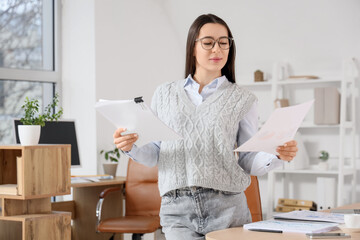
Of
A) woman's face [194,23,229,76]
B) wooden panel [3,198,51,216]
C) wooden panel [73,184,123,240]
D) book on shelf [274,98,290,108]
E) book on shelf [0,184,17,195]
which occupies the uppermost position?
woman's face [194,23,229,76]

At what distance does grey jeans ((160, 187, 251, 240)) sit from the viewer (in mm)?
1812

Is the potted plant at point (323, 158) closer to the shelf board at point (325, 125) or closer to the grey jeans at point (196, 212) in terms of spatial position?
the shelf board at point (325, 125)

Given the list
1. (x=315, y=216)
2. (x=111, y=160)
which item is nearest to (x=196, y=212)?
(x=315, y=216)

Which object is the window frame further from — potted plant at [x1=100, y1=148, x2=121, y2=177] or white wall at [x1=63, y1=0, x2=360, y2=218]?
potted plant at [x1=100, y1=148, x2=121, y2=177]

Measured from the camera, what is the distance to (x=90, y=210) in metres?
4.62

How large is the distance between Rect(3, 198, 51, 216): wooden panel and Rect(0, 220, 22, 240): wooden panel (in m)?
0.27

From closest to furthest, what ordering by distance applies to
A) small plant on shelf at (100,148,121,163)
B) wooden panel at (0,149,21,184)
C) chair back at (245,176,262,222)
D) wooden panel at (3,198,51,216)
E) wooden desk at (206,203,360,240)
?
wooden desk at (206,203,360,240) < chair back at (245,176,262,222) < wooden panel at (3,198,51,216) < wooden panel at (0,149,21,184) < small plant on shelf at (100,148,121,163)

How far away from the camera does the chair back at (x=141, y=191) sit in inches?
170

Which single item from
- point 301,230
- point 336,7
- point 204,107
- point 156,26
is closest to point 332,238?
point 301,230

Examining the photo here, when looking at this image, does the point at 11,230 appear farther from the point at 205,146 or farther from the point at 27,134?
the point at 205,146

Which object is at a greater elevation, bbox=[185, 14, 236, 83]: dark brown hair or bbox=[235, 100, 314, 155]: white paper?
bbox=[185, 14, 236, 83]: dark brown hair

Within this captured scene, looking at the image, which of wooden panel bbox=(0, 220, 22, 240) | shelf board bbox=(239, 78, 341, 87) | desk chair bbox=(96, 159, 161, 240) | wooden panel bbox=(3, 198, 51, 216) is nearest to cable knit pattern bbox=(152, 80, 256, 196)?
wooden panel bbox=(3, 198, 51, 216)

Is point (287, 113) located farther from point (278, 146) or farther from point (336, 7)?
point (336, 7)

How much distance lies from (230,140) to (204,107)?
0.14 m
